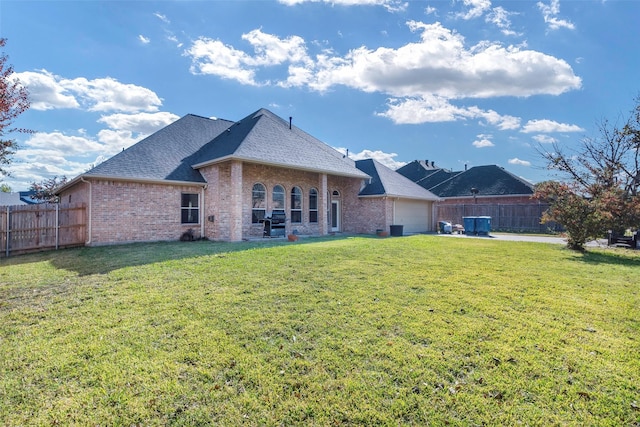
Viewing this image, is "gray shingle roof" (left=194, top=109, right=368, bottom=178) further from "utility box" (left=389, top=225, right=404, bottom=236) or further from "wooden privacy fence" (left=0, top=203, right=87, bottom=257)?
"wooden privacy fence" (left=0, top=203, right=87, bottom=257)

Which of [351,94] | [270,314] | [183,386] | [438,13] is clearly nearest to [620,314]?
[270,314]

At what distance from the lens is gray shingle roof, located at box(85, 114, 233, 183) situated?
13484 millimetres

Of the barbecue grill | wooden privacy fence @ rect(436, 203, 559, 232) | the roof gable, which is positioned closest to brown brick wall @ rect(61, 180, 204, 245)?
the barbecue grill

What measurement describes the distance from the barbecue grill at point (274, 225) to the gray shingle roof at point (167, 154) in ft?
12.2

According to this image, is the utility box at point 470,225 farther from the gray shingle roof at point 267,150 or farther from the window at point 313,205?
the window at point 313,205

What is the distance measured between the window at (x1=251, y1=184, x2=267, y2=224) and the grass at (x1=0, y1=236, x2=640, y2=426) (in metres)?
8.43

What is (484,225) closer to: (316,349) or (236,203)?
(236,203)

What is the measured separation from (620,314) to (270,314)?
18.6 ft

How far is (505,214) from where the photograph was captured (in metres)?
→ 25.8

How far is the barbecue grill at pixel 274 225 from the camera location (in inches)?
620

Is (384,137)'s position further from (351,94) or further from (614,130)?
(614,130)

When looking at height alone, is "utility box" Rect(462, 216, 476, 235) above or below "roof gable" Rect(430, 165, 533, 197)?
below

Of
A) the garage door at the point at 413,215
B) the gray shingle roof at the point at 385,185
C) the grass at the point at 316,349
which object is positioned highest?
the gray shingle roof at the point at 385,185

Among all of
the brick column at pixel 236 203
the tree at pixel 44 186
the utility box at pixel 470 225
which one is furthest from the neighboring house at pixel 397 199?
the tree at pixel 44 186
